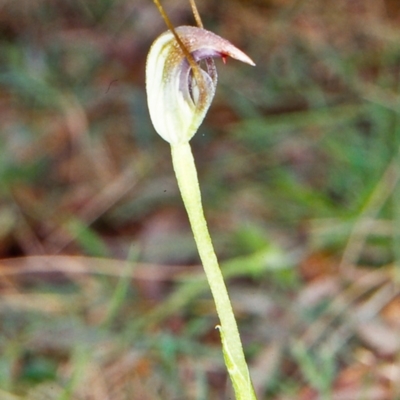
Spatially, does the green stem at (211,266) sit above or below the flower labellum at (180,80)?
below

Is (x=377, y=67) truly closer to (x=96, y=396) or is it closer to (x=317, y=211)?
(x=317, y=211)

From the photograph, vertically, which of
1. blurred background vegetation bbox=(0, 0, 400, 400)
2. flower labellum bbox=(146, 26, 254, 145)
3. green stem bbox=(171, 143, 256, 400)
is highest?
flower labellum bbox=(146, 26, 254, 145)

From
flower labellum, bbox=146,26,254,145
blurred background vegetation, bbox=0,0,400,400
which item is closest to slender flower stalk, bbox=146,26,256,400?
flower labellum, bbox=146,26,254,145

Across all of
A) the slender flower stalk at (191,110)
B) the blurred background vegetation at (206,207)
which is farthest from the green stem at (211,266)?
the blurred background vegetation at (206,207)

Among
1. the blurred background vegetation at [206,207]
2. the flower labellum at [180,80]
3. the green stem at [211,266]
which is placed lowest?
the blurred background vegetation at [206,207]

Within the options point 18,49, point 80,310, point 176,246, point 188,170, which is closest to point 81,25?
point 18,49

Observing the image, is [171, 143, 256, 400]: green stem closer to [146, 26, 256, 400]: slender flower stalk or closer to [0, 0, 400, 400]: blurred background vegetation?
[146, 26, 256, 400]: slender flower stalk

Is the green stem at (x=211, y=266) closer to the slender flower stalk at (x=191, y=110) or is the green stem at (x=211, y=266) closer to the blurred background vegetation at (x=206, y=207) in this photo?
the slender flower stalk at (x=191, y=110)

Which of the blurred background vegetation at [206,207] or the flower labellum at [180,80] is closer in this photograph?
the flower labellum at [180,80]
